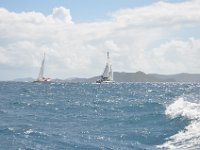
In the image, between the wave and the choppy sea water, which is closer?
the wave

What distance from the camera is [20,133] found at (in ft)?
110

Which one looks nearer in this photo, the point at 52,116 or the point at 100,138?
the point at 100,138

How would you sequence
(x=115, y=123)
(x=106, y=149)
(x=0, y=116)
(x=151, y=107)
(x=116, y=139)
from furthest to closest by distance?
1. (x=151, y=107)
2. (x=0, y=116)
3. (x=115, y=123)
4. (x=116, y=139)
5. (x=106, y=149)

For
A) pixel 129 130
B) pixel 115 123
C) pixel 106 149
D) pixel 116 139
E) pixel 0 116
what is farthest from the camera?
pixel 0 116

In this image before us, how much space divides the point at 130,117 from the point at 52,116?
8304mm

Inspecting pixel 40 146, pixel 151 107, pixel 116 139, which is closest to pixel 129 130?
pixel 116 139

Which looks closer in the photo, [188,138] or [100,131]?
[188,138]

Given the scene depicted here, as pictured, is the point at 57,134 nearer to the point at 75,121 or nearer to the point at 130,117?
the point at 75,121

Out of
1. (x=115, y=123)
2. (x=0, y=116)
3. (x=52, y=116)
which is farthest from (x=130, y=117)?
(x=0, y=116)

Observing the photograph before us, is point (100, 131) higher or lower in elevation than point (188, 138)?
lower

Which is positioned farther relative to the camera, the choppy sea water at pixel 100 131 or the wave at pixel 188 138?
the choppy sea water at pixel 100 131

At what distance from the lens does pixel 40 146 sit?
28266 millimetres

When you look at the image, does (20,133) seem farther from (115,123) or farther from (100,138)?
(115,123)

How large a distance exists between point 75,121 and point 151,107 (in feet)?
53.5
